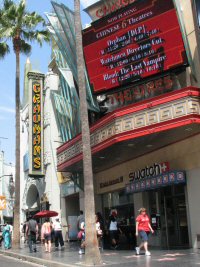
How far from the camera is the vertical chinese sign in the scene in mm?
32019

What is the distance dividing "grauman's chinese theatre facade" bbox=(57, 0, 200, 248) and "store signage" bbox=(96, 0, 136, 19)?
7.8 inches

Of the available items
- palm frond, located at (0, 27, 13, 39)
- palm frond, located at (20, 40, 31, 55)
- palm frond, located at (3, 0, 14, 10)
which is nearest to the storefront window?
palm frond, located at (20, 40, 31, 55)

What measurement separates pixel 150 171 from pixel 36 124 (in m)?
14.4

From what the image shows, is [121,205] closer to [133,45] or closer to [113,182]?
[113,182]

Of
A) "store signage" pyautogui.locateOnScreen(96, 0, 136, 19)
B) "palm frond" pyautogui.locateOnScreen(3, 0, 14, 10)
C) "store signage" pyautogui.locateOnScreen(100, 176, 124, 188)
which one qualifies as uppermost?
"palm frond" pyautogui.locateOnScreen(3, 0, 14, 10)

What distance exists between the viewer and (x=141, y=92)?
65.9 ft

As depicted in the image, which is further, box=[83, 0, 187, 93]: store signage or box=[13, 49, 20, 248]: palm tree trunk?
box=[13, 49, 20, 248]: palm tree trunk

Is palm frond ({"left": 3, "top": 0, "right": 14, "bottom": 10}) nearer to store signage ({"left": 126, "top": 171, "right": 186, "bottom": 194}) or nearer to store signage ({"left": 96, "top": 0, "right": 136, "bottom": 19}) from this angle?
store signage ({"left": 96, "top": 0, "right": 136, "bottom": 19})

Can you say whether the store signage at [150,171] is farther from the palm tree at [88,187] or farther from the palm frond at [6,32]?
the palm frond at [6,32]

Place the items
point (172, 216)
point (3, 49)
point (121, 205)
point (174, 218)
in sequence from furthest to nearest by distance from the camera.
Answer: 1. point (3, 49)
2. point (121, 205)
3. point (172, 216)
4. point (174, 218)

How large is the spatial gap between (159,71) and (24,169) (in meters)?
25.0

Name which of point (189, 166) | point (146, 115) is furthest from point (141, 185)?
point (146, 115)

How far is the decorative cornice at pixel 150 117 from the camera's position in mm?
15727

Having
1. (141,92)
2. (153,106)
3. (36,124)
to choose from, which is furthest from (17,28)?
(153,106)
